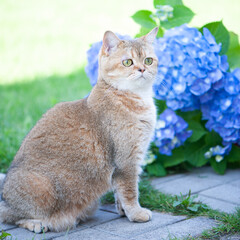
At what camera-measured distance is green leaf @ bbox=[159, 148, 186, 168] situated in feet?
11.8

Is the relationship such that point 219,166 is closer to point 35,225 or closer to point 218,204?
point 218,204

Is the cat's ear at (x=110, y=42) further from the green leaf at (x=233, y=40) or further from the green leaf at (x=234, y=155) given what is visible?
the green leaf at (x=234, y=155)

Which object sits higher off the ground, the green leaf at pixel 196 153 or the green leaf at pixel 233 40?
the green leaf at pixel 233 40

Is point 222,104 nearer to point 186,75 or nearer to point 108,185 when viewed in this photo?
point 186,75

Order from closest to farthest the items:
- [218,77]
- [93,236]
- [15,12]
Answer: [93,236]
[218,77]
[15,12]

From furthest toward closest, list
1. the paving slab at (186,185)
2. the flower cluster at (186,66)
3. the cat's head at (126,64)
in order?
the flower cluster at (186,66), the paving slab at (186,185), the cat's head at (126,64)

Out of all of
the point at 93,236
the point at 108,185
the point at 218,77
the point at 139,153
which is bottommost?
the point at 93,236

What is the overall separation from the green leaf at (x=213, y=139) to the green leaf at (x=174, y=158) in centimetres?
26

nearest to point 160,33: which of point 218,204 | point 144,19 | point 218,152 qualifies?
point 144,19

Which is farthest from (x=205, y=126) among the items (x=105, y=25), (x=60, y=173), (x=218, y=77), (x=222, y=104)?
(x=105, y=25)

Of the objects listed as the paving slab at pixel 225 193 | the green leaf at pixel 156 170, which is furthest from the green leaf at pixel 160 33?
the paving slab at pixel 225 193

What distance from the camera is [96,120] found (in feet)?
8.92

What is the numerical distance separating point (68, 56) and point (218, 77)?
5.88 metres

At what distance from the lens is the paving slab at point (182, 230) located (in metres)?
2.34
